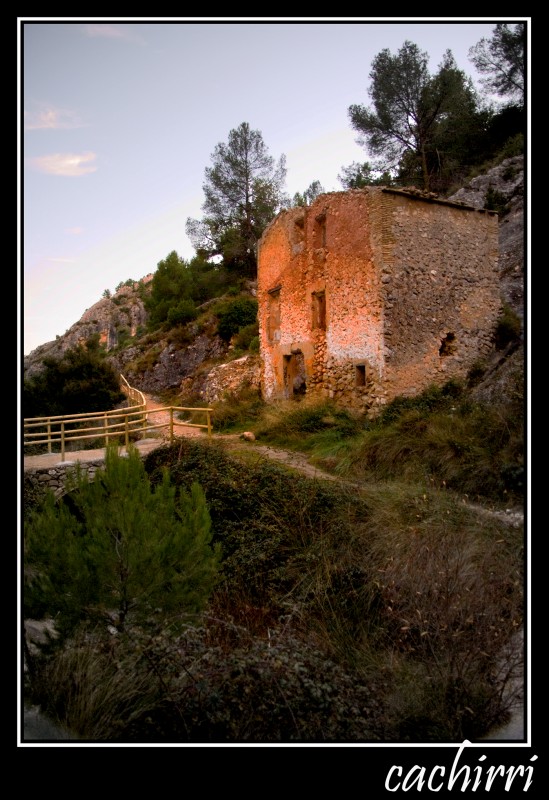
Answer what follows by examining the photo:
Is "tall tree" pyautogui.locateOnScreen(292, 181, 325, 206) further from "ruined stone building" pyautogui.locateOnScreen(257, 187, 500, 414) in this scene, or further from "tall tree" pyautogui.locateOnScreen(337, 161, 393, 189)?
"ruined stone building" pyautogui.locateOnScreen(257, 187, 500, 414)

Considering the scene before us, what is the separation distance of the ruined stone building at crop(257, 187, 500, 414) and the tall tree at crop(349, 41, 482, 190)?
15.6 meters

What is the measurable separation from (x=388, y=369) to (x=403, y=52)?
2359cm

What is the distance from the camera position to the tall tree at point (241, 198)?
3144 centimetres

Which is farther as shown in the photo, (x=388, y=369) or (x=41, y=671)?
(x=388, y=369)

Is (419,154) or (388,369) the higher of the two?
(419,154)

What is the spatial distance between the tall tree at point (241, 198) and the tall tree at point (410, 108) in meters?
5.87

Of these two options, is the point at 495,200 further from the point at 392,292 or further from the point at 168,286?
the point at 168,286

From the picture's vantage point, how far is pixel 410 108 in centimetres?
2908

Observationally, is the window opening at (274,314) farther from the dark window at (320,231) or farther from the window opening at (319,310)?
the dark window at (320,231)

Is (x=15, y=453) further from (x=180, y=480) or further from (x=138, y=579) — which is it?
(x=180, y=480)

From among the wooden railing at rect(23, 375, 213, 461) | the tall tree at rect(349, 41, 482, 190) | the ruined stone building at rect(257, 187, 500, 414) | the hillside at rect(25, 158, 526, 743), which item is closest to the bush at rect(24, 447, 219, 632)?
the hillside at rect(25, 158, 526, 743)

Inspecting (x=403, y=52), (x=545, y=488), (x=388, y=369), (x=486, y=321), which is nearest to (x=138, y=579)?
(x=545, y=488)

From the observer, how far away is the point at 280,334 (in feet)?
56.1

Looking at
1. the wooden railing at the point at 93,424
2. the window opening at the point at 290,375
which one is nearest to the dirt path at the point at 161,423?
→ the wooden railing at the point at 93,424
